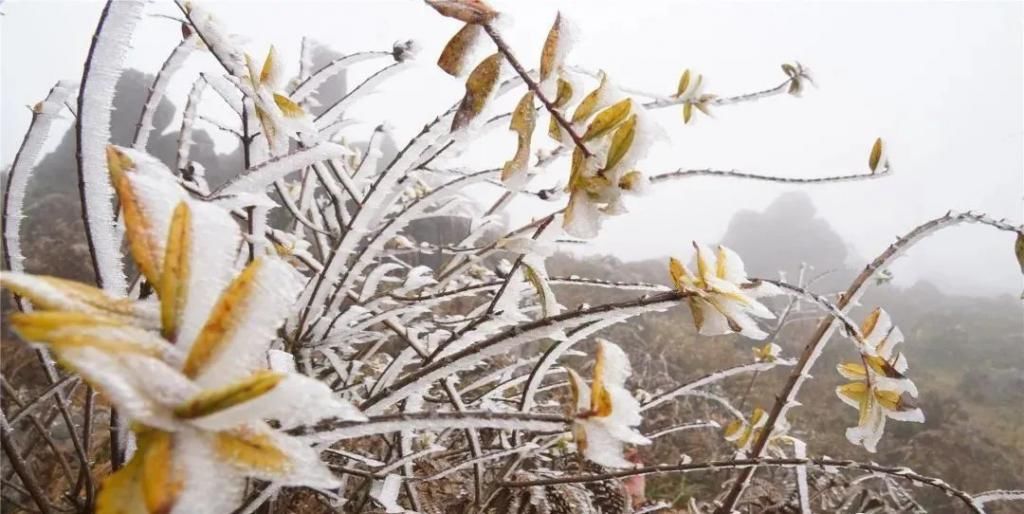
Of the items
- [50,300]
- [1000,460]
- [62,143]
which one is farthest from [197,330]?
[62,143]

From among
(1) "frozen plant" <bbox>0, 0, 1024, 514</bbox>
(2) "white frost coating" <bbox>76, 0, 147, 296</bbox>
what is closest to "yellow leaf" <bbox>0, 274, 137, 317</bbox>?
(1) "frozen plant" <bbox>0, 0, 1024, 514</bbox>

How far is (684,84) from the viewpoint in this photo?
77 cm

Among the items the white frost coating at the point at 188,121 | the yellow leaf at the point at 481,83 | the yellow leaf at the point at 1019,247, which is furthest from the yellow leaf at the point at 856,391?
the white frost coating at the point at 188,121

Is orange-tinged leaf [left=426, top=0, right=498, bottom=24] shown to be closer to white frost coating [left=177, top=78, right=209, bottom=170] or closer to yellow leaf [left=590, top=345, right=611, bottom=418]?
yellow leaf [left=590, top=345, right=611, bottom=418]

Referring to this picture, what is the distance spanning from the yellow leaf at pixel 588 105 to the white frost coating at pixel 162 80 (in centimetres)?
41

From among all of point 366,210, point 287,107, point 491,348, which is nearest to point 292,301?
point 491,348

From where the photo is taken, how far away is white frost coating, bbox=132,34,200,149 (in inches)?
21.1

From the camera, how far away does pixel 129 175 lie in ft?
0.73

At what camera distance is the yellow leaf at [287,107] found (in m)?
0.41

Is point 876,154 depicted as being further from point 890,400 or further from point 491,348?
point 491,348

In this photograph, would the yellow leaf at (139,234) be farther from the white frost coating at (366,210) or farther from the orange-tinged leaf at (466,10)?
the white frost coating at (366,210)

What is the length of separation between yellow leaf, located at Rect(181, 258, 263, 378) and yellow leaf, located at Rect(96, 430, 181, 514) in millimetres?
25

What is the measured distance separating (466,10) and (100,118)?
0.21 metres

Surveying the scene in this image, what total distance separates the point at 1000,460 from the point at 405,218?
6507mm
